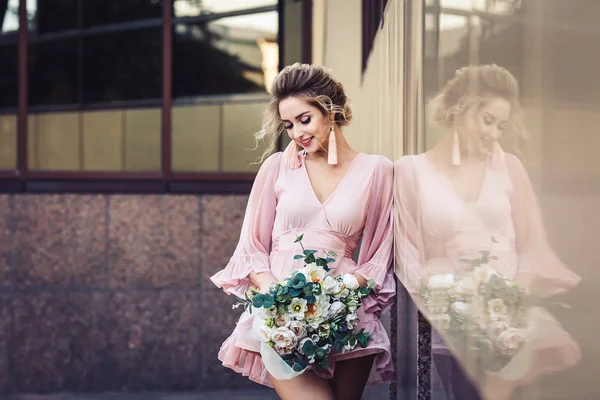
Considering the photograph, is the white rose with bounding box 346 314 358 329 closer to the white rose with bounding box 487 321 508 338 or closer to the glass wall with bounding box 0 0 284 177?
the white rose with bounding box 487 321 508 338

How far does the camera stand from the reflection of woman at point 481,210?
1015mm

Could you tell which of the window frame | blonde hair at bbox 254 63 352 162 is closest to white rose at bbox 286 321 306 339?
blonde hair at bbox 254 63 352 162

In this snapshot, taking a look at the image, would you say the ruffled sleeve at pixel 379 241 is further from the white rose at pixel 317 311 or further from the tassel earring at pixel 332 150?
the white rose at pixel 317 311

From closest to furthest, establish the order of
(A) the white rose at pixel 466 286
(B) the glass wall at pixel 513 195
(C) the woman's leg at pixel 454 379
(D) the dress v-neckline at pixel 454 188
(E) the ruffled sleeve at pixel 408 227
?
(B) the glass wall at pixel 513 195 → (D) the dress v-neckline at pixel 454 188 → (A) the white rose at pixel 466 286 → (C) the woman's leg at pixel 454 379 → (E) the ruffled sleeve at pixel 408 227

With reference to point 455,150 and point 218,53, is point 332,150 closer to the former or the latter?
point 455,150

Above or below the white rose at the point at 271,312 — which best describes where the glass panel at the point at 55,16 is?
above

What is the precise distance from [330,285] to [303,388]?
40 centimetres

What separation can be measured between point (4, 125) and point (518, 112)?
22.5 feet

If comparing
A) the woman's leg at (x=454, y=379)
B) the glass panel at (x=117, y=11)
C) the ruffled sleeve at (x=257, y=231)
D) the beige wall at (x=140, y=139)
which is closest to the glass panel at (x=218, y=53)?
the beige wall at (x=140, y=139)

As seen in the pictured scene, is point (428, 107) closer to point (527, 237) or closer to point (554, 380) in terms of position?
point (527, 237)

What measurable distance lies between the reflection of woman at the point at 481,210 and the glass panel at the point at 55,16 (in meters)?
5.36

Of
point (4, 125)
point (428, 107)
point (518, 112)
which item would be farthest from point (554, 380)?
point (4, 125)

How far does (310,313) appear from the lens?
9.70ft


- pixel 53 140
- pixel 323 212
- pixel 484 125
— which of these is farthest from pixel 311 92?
pixel 53 140
